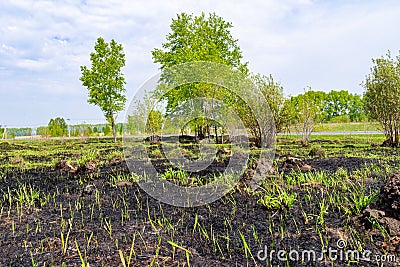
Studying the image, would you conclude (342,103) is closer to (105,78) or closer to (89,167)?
(105,78)

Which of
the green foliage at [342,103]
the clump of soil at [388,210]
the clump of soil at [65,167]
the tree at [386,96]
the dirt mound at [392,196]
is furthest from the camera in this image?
the green foliage at [342,103]

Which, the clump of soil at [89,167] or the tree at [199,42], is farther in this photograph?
the tree at [199,42]

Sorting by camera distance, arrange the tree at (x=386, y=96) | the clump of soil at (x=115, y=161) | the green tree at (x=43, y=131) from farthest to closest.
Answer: the green tree at (x=43, y=131) → the tree at (x=386, y=96) → the clump of soil at (x=115, y=161)

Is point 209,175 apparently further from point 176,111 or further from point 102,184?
point 176,111

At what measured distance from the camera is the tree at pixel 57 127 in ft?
92.2

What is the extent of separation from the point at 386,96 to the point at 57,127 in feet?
82.3

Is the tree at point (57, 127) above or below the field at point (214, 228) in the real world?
above

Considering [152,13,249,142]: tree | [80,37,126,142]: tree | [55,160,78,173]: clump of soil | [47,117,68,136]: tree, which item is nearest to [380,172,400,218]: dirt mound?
[55,160,78,173]: clump of soil

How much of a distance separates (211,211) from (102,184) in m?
2.52

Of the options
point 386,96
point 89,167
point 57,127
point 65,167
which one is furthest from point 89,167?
point 57,127

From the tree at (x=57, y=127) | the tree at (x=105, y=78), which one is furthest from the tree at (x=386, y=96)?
the tree at (x=57, y=127)

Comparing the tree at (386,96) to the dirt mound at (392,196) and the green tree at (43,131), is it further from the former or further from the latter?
the green tree at (43,131)

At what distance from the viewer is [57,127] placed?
28531 mm

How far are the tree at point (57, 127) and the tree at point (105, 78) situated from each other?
296 inches
